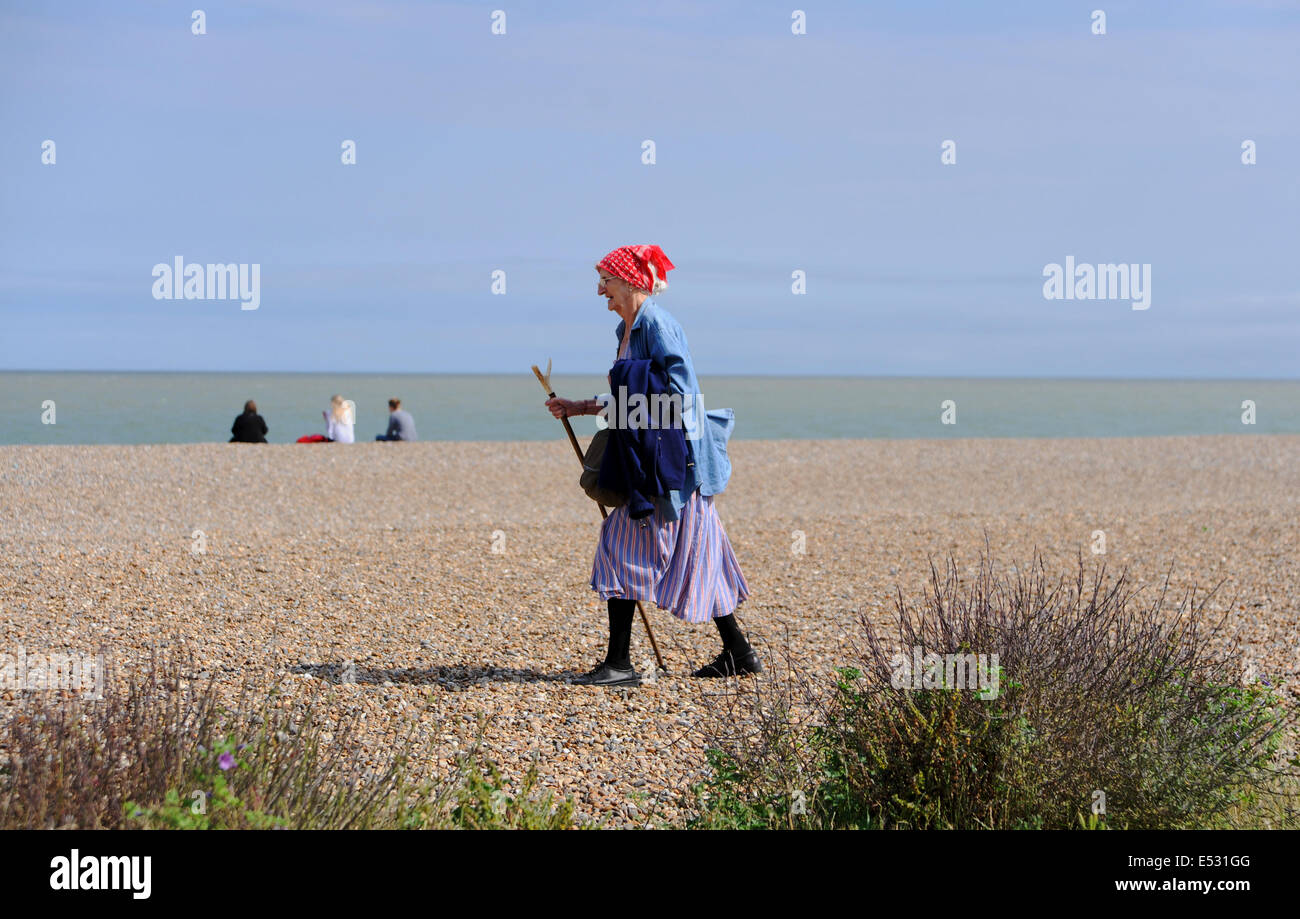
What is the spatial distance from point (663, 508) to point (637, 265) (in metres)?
1.00

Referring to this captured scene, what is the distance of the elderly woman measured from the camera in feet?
15.8

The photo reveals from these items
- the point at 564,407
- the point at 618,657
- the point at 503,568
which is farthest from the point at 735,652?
the point at 503,568

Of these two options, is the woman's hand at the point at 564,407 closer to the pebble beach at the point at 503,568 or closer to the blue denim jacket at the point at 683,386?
the blue denim jacket at the point at 683,386

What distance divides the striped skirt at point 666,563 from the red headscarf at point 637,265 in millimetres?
898

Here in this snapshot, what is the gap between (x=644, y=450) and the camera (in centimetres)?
473

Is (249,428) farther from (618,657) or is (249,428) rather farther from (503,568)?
(618,657)

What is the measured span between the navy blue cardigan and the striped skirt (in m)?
0.15

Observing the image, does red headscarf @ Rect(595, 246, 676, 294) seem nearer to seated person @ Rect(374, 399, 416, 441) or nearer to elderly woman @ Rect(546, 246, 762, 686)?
elderly woman @ Rect(546, 246, 762, 686)

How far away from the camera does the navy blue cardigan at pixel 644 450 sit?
4.73 metres

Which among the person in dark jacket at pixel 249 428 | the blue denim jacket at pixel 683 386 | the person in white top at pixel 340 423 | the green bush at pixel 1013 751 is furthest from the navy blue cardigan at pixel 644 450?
the person in dark jacket at pixel 249 428

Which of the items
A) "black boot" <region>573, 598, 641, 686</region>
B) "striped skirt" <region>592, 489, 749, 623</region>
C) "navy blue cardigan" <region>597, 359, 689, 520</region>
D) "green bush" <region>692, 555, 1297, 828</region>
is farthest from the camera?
"black boot" <region>573, 598, 641, 686</region>

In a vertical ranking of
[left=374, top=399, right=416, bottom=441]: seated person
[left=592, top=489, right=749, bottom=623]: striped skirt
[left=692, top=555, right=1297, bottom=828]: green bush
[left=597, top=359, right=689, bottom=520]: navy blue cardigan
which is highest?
[left=374, top=399, right=416, bottom=441]: seated person

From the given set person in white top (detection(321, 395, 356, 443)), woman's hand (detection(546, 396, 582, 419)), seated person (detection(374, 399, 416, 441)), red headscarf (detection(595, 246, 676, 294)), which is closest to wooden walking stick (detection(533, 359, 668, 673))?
woman's hand (detection(546, 396, 582, 419))

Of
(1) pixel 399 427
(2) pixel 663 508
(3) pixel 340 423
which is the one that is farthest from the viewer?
(3) pixel 340 423
